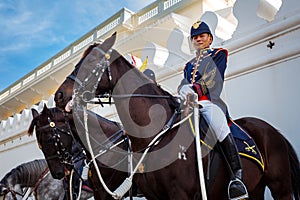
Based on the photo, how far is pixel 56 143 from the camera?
14.9 feet

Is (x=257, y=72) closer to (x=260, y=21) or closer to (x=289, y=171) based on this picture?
(x=260, y=21)

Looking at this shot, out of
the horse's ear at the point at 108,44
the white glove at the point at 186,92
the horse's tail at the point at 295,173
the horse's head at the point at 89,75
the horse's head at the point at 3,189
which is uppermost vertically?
the horse's ear at the point at 108,44

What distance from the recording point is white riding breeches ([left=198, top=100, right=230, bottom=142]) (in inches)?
131

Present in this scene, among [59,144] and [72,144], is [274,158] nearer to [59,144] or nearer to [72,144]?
[72,144]

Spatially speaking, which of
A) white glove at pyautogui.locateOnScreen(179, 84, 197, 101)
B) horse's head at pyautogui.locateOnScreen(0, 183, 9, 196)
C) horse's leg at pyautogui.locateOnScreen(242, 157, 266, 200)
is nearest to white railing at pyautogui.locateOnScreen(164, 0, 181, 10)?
horse's head at pyautogui.locateOnScreen(0, 183, 9, 196)

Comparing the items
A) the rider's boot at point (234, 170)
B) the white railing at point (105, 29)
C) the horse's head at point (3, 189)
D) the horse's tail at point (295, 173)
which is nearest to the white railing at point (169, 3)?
the white railing at point (105, 29)

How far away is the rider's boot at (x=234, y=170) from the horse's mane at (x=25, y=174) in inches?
152

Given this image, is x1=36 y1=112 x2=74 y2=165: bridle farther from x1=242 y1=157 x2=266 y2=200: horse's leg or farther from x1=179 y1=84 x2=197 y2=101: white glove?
x1=242 y1=157 x2=266 y2=200: horse's leg

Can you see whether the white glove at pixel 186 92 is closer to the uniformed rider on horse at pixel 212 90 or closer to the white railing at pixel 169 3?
the uniformed rider on horse at pixel 212 90

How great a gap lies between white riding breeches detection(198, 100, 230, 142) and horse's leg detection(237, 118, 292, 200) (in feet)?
2.85

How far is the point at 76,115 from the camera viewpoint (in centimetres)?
366

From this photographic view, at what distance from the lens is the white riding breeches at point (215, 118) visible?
3334mm

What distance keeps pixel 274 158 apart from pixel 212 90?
48.1 inches

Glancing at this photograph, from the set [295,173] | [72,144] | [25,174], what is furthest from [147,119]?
[25,174]
